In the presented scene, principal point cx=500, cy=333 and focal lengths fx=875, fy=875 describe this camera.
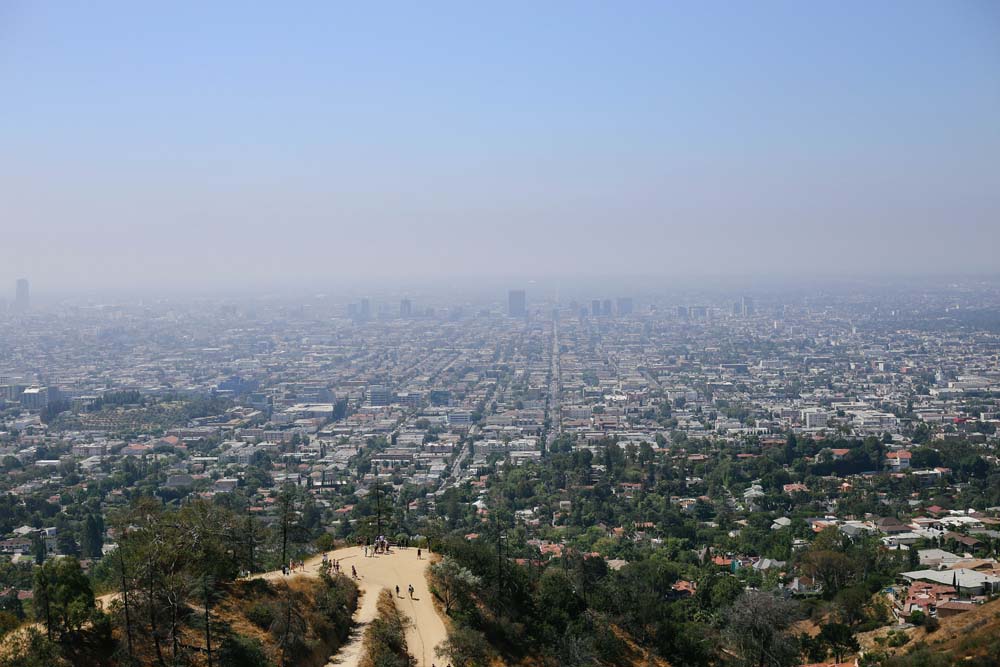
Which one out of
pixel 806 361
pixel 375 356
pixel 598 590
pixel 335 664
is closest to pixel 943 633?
pixel 598 590

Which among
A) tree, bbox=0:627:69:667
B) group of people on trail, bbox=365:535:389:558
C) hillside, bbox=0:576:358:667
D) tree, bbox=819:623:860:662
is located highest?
tree, bbox=0:627:69:667

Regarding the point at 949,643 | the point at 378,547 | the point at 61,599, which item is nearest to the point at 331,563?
the point at 378,547

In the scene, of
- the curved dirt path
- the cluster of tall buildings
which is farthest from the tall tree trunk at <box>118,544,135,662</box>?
the cluster of tall buildings

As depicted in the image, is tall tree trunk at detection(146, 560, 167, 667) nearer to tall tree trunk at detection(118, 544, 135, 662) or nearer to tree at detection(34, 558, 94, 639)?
tall tree trunk at detection(118, 544, 135, 662)

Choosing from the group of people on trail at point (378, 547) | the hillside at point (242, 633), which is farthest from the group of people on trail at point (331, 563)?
the group of people on trail at point (378, 547)

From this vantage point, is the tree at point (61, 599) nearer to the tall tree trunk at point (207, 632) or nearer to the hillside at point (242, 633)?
the hillside at point (242, 633)
